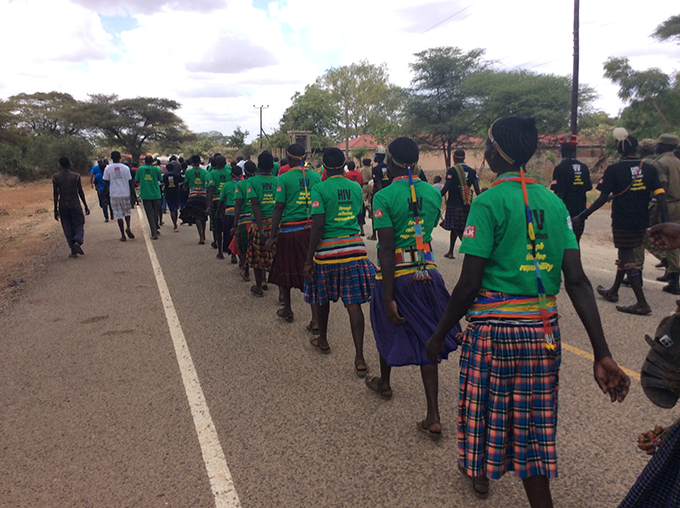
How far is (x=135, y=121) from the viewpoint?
2312 inches

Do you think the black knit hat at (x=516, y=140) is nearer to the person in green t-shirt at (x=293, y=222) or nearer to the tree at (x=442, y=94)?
the person in green t-shirt at (x=293, y=222)

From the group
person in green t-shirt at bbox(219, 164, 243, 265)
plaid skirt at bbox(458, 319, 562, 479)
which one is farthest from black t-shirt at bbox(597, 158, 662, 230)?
person in green t-shirt at bbox(219, 164, 243, 265)

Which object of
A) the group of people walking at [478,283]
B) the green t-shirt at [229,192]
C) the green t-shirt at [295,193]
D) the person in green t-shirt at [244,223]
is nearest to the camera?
the group of people walking at [478,283]

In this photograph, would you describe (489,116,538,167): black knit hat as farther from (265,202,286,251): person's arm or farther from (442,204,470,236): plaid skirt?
(442,204,470,236): plaid skirt

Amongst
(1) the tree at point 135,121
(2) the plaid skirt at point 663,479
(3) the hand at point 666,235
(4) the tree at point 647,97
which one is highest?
(1) the tree at point 135,121

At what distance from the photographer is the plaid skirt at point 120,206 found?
1234 centimetres

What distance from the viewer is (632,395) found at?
396cm

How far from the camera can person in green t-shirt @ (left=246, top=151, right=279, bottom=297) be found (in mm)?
6621

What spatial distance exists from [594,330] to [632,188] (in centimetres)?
455

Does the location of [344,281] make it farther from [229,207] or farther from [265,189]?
[229,207]

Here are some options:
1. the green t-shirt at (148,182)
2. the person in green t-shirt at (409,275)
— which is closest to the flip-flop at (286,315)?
the person in green t-shirt at (409,275)

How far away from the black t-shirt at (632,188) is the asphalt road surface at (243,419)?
1107mm

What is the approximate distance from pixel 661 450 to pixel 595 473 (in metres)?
1.26

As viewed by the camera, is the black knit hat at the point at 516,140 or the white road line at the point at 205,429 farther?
the white road line at the point at 205,429
